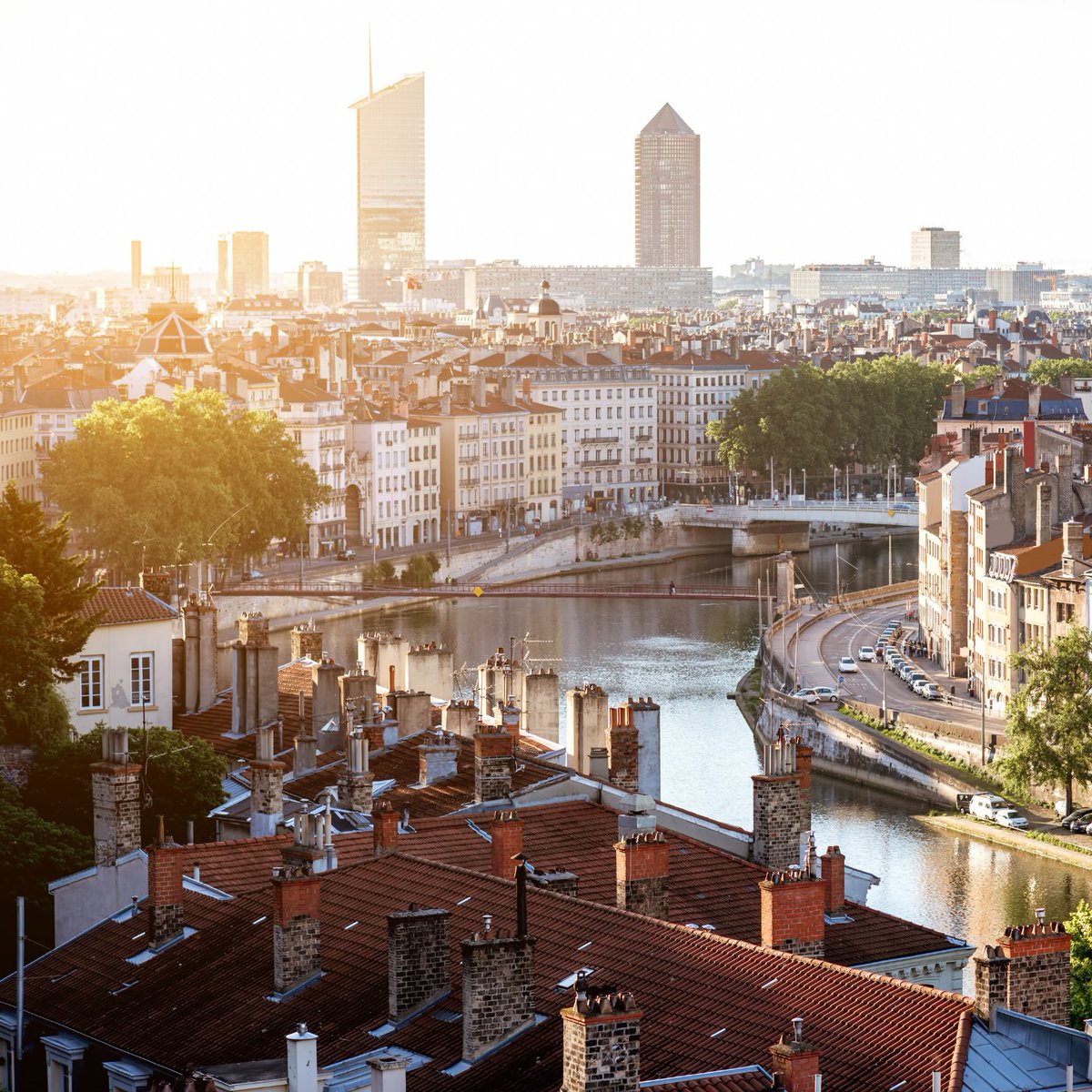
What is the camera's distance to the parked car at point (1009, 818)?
34.9 meters

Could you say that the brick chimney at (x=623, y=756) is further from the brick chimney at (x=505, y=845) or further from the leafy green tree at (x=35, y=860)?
the brick chimney at (x=505, y=845)

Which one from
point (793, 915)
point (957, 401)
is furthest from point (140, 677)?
point (957, 401)

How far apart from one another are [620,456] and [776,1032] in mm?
78651

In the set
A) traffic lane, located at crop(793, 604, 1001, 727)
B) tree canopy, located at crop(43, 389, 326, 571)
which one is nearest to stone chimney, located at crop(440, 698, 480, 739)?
traffic lane, located at crop(793, 604, 1001, 727)

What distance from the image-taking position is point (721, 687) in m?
48.3

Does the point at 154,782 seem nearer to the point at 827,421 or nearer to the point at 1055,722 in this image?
the point at 1055,722

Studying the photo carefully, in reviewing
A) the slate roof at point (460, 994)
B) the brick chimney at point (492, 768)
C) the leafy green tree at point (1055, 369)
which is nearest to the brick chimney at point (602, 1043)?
the slate roof at point (460, 994)

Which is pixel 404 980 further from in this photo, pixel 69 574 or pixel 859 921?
pixel 69 574

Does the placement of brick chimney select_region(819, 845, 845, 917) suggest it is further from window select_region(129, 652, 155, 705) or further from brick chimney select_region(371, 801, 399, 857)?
window select_region(129, 652, 155, 705)

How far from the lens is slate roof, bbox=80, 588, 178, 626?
94.1ft

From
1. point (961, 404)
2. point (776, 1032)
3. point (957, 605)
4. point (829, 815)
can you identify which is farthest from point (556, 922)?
point (961, 404)

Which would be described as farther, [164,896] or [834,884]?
[834,884]

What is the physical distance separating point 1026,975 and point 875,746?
90.0 ft

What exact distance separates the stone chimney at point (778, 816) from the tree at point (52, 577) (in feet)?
32.8
